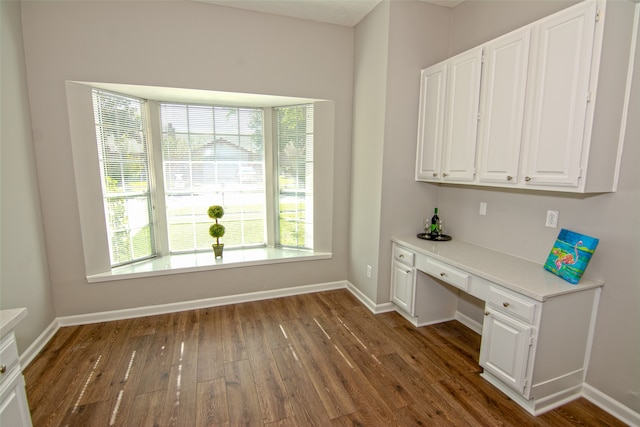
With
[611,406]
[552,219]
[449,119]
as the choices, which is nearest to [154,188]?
[449,119]

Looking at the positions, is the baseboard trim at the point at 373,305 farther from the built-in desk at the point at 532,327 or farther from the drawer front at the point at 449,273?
the built-in desk at the point at 532,327

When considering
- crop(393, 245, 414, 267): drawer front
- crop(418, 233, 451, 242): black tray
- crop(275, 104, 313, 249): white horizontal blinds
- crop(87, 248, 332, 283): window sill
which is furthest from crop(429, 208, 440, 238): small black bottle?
crop(275, 104, 313, 249): white horizontal blinds

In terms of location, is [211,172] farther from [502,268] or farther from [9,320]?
[502,268]

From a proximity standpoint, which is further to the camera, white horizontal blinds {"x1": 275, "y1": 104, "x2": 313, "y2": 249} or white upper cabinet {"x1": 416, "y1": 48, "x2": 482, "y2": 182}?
white horizontal blinds {"x1": 275, "y1": 104, "x2": 313, "y2": 249}

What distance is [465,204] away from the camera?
2912 millimetres

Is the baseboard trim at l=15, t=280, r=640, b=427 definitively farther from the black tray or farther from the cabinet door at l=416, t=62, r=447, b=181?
the cabinet door at l=416, t=62, r=447, b=181

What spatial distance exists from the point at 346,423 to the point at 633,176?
88.5 inches

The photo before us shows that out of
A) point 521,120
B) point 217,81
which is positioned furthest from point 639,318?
point 217,81

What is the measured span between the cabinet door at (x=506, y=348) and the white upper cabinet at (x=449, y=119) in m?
1.13

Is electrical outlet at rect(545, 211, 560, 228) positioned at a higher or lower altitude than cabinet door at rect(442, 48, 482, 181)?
lower

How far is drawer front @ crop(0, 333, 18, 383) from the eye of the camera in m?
1.20

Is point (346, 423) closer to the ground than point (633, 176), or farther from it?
closer to the ground

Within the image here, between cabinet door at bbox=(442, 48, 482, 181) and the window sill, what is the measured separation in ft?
5.91

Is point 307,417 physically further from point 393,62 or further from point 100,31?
point 100,31
